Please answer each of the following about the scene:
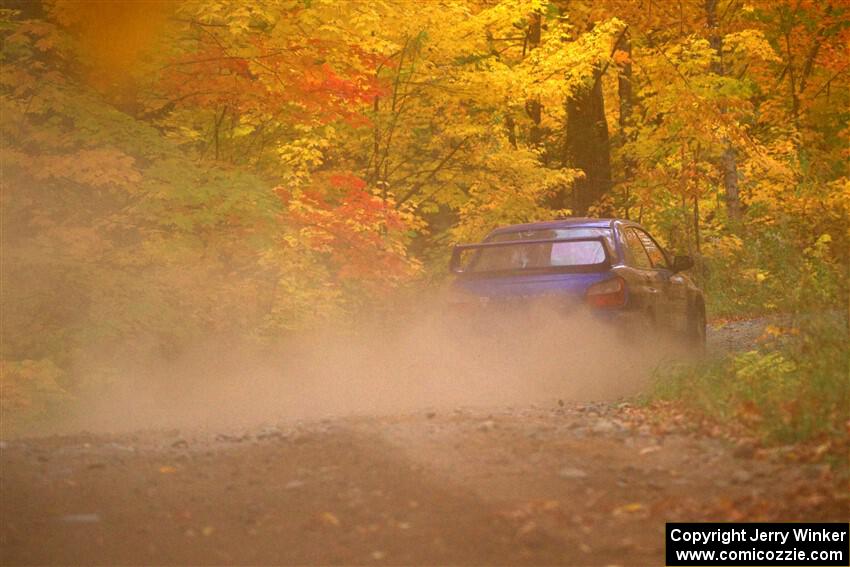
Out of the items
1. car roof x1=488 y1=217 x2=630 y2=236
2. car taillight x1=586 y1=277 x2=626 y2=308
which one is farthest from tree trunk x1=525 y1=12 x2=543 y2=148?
car taillight x1=586 y1=277 x2=626 y2=308

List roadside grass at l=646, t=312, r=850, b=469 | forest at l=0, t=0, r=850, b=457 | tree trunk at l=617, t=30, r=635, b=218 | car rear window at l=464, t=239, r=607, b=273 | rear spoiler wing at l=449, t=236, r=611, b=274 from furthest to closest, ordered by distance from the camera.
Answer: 1. tree trunk at l=617, t=30, r=635, b=218
2. forest at l=0, t=0, r=850, b=457
3. car rear window at l=464, t=239, r=607, b=273
4. rear spoiler wing at l=449, t=236, r=611, b=274
5. roadside grass at l=646, t=312, r=850, b=469

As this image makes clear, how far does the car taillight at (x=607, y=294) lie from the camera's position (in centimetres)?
1051

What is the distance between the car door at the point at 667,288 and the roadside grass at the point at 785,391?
1.48 metres

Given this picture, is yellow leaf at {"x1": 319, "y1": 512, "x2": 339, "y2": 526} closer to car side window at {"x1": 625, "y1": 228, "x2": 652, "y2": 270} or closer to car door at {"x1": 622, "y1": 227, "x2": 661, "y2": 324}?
car door at {"x1": 622, "y1": 227, "x2": 661, "y2": 324}

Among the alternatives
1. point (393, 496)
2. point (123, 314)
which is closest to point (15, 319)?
point (123, 314)

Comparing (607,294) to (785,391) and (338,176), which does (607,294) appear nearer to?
(785,391)

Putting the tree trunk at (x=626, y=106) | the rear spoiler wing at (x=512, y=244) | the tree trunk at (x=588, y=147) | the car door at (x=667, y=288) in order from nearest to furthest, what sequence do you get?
the rear spoiler wing at (x=512, y=244) < the car door at (x=667, y=288) < the tree trunk at (x=588, y=147) < the tree trunk at (x=626, y=106)

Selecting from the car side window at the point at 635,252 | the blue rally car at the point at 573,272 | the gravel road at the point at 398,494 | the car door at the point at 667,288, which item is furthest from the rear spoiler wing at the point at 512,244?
the gravel road at the point at 398,494

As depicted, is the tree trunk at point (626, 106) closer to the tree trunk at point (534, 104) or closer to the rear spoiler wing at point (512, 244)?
the tree trunk at point (534, 104)

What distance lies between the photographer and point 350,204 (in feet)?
50.8

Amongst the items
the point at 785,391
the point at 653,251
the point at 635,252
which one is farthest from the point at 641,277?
the point at 785,391

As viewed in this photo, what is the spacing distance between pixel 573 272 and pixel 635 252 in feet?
4.60

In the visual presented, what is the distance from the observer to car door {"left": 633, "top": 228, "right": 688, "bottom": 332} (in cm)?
1189

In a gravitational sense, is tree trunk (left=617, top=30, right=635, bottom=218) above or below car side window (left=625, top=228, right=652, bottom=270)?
above
